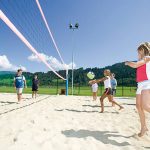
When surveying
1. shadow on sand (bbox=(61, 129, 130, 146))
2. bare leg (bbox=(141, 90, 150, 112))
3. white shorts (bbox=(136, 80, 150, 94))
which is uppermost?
white shorts (bbox=(136, 80, 150, 94))

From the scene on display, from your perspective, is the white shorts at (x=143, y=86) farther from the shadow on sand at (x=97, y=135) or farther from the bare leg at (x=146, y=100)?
the shadow on sand at (x=97, y=135)

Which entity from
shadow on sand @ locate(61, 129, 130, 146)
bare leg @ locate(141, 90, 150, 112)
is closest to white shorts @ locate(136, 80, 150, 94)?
bare leg @ locate(141, 90, 150, 112)

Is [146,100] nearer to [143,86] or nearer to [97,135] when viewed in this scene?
[143,86]

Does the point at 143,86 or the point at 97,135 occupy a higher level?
the point at 143,86

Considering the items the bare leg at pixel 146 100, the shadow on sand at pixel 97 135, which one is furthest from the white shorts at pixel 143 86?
the shadow on sand at pixel 97 135

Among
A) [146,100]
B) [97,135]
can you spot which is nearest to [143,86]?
[146,100]

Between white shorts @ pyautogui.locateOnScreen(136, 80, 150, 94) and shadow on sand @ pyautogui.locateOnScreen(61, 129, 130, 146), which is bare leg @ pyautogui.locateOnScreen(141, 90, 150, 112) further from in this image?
shadow on sand @ pyautogui.locateOnScreen(61, 129, 130, 146)

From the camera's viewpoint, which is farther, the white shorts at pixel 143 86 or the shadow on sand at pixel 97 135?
the white shorts at pixel 143 86

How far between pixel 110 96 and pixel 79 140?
4.36 m

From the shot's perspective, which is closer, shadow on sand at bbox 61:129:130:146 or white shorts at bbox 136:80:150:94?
shadow on sand at bbox 61:129:130:146

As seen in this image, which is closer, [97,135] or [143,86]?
[143,86]

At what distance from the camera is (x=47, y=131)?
168 inches

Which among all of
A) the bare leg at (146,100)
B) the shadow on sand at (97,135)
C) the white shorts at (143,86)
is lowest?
the shadow on sand at (97,135)

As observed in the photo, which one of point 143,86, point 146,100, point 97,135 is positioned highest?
point 143,86
